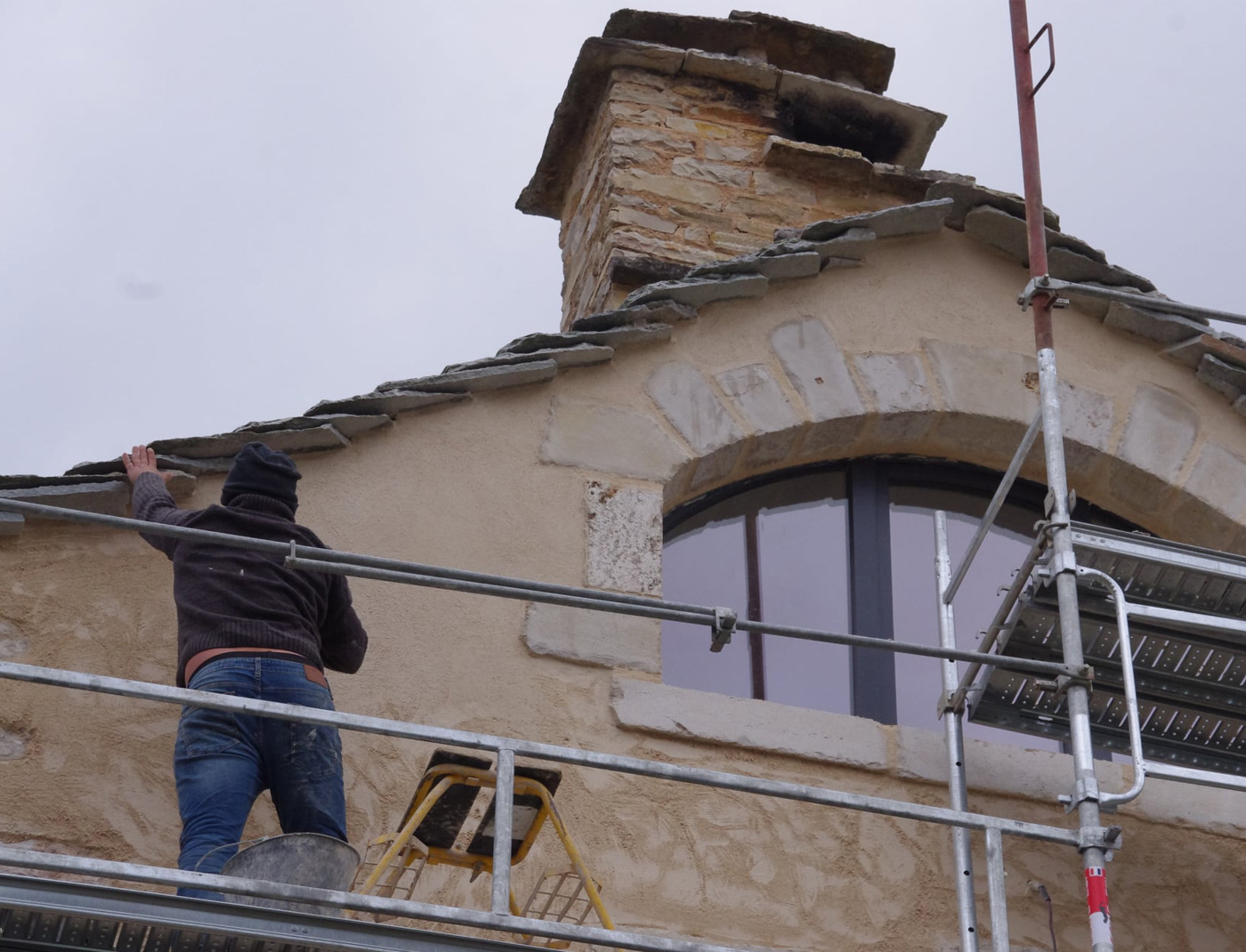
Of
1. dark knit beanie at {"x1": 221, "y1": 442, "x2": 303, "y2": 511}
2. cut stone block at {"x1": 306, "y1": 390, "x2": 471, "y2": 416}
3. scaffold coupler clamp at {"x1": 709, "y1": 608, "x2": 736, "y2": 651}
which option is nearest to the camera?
scaffold coupler clamp at {"x1": 709, "y1": 608, "x2": 736, "y2": 651}

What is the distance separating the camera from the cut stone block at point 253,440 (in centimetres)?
570

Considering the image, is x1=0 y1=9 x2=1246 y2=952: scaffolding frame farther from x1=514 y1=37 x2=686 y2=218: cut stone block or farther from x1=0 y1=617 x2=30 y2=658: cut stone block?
x1=514 y1=37 x2=686 y2=218: cut stone block

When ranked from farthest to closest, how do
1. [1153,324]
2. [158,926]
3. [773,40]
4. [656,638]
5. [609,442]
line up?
[773,40]
[1153,324]
[609,442]
[656,638]
[158,926]

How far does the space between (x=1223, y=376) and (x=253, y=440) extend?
3.42 metres

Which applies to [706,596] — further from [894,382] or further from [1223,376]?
[1223,376]

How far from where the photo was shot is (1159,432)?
22.1ft

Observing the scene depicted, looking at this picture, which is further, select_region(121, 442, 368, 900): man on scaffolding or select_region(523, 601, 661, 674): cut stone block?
select_region(523, 601, 661, 674): cut stone block

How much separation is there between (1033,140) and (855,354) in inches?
41.5

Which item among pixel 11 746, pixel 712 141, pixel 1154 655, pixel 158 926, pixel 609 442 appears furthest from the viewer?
pixel 712 141

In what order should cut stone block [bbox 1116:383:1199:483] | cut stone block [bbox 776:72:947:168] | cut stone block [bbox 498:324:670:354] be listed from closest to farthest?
1. cut stone block [bbox 498:324:670:354]
2. cut stone block [bbox 1116:383:1199:483]
3. cut stone block [bbox 776:72:947:168]

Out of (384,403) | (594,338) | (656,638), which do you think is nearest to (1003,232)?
(594,338)

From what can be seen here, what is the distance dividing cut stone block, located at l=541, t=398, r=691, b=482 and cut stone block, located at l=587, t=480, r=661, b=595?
0.08 meters

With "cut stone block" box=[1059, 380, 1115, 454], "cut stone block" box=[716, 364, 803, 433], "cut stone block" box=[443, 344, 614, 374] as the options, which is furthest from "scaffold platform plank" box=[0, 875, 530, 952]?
"cut stone block" box=[1059, 380, 1115, 454]

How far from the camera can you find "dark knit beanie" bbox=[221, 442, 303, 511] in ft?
17.1
